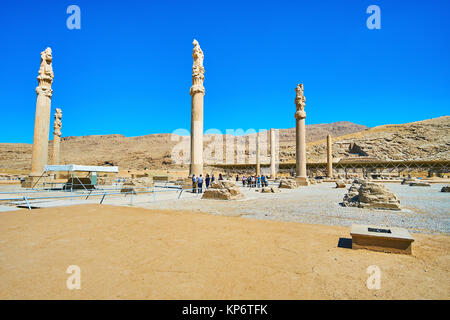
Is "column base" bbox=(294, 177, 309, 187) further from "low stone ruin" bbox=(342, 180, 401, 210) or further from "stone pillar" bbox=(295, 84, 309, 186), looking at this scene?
"low stone ruin" bbox=(342, 180, 401, 210)

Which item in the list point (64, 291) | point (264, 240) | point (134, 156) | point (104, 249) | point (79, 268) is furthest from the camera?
point (134, 156)

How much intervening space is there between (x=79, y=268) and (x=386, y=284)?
156 inches

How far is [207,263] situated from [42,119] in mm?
21826

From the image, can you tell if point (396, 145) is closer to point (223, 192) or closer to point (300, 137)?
point (300, 137)

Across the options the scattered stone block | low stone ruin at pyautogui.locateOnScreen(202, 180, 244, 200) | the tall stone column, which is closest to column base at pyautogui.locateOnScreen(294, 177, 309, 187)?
low stone ruin at pyautogui.locateOnScreen(202, 180, 244, 200)

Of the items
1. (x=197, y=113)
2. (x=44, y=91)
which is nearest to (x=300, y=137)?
(x=197, y=113)

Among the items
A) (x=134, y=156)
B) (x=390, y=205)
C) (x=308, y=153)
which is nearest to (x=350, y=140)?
(x=308, y=153)

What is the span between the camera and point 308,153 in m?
86.7

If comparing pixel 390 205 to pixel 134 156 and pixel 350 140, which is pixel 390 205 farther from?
pixel 350 140

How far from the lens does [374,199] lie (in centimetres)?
956

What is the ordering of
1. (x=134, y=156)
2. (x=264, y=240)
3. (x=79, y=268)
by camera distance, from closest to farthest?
1. (x=79, y=268)
2. (x=264, y=240)
3. (x=134, y=156)

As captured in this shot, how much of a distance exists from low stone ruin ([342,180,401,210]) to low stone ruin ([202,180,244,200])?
16.6 feet

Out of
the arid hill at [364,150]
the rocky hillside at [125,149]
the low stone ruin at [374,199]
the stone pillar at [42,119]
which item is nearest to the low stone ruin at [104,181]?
the stone pillar at [42,119]
